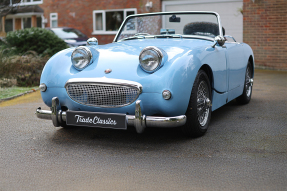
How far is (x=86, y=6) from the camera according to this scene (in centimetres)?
2208

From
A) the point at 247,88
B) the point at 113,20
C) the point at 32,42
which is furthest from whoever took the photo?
the point at 113,20

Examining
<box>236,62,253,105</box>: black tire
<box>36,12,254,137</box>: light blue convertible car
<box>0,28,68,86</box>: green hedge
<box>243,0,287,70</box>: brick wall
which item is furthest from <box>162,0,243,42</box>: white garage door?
<box>36,12,254,137</box>: light blue convertible car

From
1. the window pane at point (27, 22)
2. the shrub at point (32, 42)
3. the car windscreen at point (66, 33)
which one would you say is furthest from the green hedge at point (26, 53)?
the window pane at point (27, 22)

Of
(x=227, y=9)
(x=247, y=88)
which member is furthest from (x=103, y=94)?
(x=227, y=9)

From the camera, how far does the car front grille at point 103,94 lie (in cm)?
368

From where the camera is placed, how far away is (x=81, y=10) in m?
22.2

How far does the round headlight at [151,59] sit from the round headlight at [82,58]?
0.60 metres

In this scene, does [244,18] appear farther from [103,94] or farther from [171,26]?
[103,94]

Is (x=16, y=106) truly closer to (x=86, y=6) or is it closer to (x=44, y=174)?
(x=44, y=174)

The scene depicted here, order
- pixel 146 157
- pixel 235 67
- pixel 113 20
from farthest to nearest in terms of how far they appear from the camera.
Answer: pixel 113 20 < pixel 235 67 < pixel 146 157

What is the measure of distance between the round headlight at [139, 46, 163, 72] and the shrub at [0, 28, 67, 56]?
6845 millimetres


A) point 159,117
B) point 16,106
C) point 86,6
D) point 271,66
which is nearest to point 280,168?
point 159,117

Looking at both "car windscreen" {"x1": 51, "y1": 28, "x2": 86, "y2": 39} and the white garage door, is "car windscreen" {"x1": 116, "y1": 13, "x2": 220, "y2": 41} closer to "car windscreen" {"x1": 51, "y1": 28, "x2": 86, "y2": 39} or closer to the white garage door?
the white garage door

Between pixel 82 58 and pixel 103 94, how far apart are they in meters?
0.53
